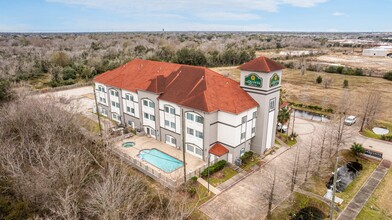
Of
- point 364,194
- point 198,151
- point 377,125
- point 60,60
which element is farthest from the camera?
point 60,60

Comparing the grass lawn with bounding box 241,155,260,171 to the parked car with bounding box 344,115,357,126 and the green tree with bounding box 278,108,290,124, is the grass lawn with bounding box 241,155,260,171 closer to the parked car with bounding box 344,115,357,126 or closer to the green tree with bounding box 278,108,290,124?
the green tree with bounding box 278,108,290,124

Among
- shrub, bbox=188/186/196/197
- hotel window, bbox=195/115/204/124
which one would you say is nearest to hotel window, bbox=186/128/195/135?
hotel window, bbox=195/115/204/124

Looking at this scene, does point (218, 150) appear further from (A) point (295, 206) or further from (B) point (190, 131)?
(A) point (295, 206)

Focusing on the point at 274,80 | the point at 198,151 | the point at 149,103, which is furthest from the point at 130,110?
the point at 274,80

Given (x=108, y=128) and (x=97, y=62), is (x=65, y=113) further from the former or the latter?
(x=97, y=62)

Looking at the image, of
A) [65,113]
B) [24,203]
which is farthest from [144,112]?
[24,203]

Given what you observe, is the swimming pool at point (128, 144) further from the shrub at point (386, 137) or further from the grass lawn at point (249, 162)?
the shrub at point (386, 137)
